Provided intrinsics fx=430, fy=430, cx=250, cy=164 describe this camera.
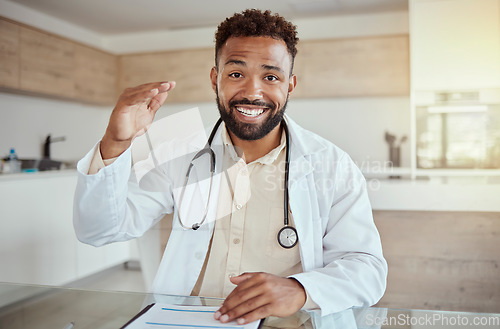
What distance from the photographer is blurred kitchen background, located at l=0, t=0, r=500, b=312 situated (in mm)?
1732

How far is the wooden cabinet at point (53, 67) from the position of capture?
235cm

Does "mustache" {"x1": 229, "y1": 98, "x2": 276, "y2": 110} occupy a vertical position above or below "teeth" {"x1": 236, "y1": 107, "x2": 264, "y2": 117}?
above

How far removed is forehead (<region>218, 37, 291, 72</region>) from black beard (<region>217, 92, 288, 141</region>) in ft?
0.32

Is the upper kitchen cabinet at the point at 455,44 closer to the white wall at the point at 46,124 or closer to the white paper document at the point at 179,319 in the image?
the white wall at the point at 46,124

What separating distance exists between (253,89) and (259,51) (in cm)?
9

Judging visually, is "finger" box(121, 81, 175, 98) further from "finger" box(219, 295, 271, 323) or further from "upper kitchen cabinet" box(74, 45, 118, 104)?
"upper kitchen cabinet" box(74, 45, 118, 104)

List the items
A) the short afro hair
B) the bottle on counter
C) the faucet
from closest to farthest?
the short afro hair, the bottle on counter, the faucet

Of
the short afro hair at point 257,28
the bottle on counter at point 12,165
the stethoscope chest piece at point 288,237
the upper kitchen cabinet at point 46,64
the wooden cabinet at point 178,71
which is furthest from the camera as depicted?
the wooden cabinet at point 178,71

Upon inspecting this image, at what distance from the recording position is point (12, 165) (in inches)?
91.0

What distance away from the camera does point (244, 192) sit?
1063 mm

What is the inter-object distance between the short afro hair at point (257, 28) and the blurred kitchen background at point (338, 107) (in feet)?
2.97

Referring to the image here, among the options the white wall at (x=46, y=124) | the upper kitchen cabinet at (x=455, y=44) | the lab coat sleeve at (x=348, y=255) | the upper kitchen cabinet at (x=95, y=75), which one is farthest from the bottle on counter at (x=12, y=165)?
the upper kitchen cabinet at (x=455, y=44)

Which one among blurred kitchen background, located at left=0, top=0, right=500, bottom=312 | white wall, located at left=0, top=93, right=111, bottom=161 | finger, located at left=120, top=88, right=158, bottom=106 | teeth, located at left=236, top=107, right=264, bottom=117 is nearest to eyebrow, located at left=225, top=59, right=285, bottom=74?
teeth, located at left=236, top=107, right=264, bottom=117

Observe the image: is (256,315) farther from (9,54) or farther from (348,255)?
(9,54)
